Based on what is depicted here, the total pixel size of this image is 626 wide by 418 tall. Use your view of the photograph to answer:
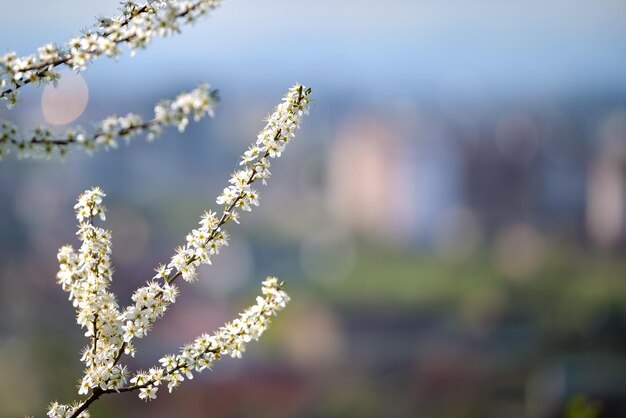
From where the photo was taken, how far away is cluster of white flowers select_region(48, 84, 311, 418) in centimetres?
240

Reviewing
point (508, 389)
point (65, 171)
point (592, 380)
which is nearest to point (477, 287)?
point (508, 389)

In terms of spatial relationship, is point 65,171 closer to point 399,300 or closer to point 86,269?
point 399,300

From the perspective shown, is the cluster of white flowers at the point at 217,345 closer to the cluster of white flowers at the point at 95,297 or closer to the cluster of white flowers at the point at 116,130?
the cluster of white flowers at the point at 95,297

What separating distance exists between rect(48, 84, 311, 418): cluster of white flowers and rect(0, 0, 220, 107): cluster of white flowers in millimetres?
429

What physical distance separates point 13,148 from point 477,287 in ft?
228

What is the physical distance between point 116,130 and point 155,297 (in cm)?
66

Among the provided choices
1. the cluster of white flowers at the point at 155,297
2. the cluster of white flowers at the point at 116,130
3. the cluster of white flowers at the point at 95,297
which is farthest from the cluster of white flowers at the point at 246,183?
the cluster of white flowers at the point at 116,130

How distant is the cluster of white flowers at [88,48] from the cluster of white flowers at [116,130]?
0.16 meters

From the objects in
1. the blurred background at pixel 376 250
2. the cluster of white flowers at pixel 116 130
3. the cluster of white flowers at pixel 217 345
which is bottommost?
the cluster of white flowers at pixel 217 345

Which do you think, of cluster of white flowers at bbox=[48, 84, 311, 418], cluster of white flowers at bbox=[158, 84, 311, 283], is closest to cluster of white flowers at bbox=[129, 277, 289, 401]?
cluster of white flowers at bbox=[48, 84, 311, 418]

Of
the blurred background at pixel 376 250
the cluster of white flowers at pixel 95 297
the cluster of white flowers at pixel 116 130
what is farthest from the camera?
the blurred background at pixel 376 250

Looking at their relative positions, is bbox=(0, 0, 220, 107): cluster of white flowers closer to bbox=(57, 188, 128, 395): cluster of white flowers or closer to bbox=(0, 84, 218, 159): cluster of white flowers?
bbox=(0, 84, 218, 159): cluster of white flowers

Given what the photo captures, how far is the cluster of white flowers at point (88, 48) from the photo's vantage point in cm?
212

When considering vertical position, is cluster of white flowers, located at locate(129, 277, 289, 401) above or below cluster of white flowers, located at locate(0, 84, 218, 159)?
below
